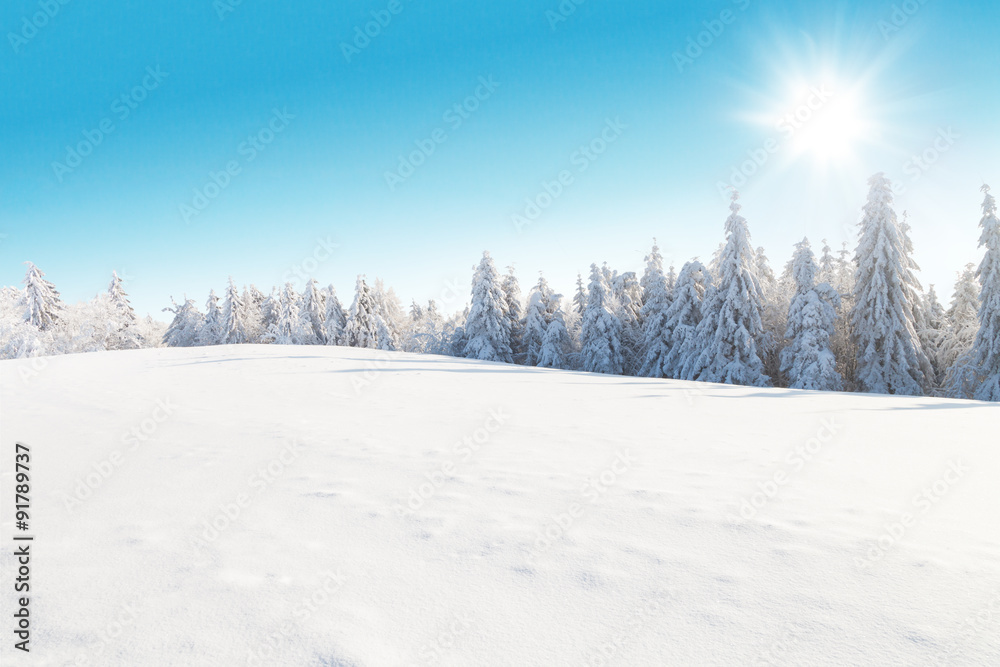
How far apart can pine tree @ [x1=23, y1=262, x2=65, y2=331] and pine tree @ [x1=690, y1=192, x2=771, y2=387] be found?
44438mm

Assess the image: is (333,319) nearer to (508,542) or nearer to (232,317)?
(232,317)

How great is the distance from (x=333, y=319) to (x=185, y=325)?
20.4m

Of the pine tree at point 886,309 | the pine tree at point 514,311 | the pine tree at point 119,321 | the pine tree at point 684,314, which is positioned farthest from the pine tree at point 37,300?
the pine tree at point 886,309

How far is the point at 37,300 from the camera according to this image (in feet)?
Answer: 102

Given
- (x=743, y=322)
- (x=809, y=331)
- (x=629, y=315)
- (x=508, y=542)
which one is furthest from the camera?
(x=629, y=315)

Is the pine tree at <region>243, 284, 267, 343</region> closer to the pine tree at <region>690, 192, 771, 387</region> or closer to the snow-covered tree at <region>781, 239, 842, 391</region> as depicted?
the pine tree at <region>690, 192, 771, 387</region>

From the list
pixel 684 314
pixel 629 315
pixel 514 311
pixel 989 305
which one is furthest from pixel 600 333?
pixel 989 305

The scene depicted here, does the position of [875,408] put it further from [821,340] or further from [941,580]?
[821,340]

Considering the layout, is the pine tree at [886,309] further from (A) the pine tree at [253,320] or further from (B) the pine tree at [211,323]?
(B) the pine tree at [211,323]

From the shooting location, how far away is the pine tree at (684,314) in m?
24.4

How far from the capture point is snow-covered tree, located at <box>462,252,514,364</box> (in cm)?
3034

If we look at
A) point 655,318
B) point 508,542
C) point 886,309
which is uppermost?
point 886,309

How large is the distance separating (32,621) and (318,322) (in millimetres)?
43185

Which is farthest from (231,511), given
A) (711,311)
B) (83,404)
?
(711,311)
